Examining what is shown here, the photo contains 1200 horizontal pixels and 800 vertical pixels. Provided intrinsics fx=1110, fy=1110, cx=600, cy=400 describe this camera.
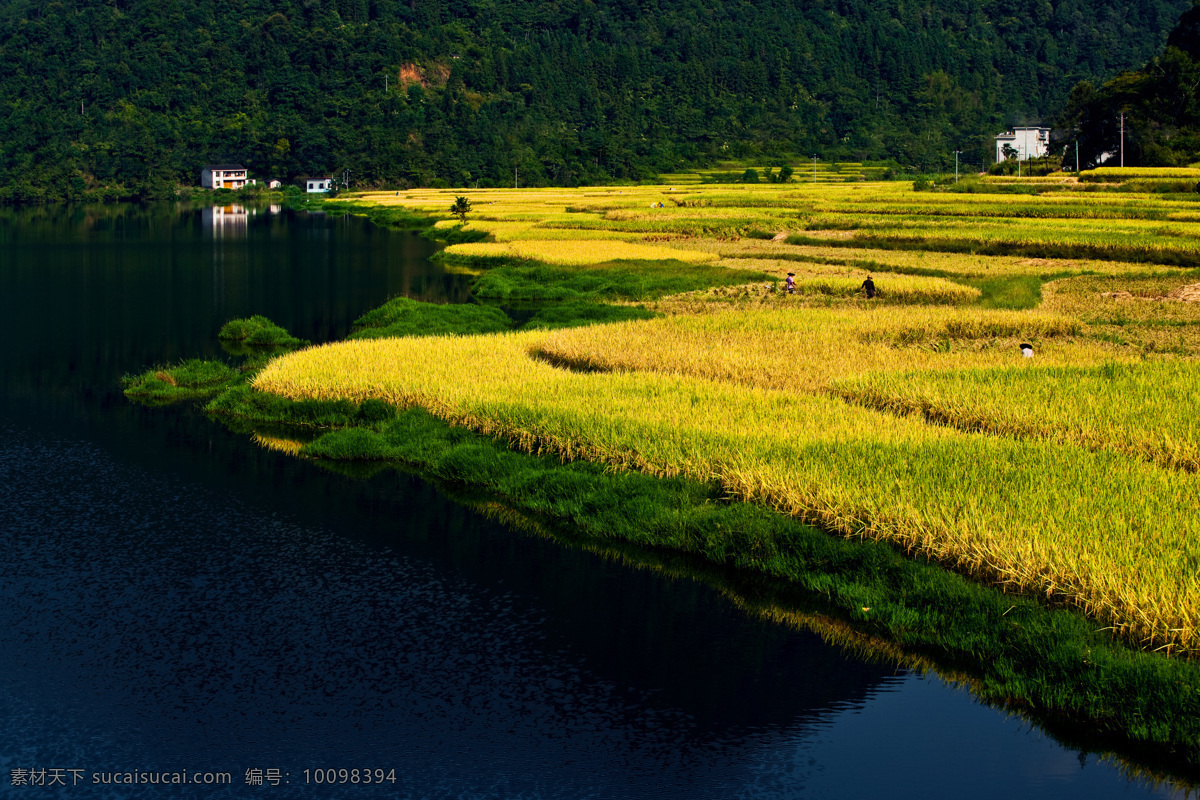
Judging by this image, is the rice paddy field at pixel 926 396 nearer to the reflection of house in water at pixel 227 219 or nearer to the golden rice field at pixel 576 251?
the golden rice field at pixel 576 251

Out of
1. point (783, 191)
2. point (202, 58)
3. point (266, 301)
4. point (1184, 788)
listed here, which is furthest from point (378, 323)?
point (202, 58)

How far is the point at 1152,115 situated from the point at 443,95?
10733 cm

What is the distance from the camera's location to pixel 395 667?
37.1 feet

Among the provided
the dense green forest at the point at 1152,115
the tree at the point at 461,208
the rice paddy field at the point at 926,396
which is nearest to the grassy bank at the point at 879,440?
the rice paddy field at the point at 926,396

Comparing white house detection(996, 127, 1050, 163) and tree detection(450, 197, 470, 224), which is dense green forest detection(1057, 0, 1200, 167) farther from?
white house detection(996, 127, 1050, 163)

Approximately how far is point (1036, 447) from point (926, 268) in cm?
2528

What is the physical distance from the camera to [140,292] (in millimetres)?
41531

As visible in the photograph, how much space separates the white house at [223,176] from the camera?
439ft

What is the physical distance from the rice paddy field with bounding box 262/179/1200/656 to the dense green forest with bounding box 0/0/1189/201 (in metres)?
92.1

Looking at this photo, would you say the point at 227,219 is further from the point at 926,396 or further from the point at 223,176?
the point at 926,396

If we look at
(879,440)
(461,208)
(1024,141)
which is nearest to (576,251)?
(461,208)

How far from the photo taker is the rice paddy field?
39.4 feet

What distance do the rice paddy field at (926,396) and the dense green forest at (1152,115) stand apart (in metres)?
35.6

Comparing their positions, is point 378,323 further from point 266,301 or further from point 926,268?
point 926,268
